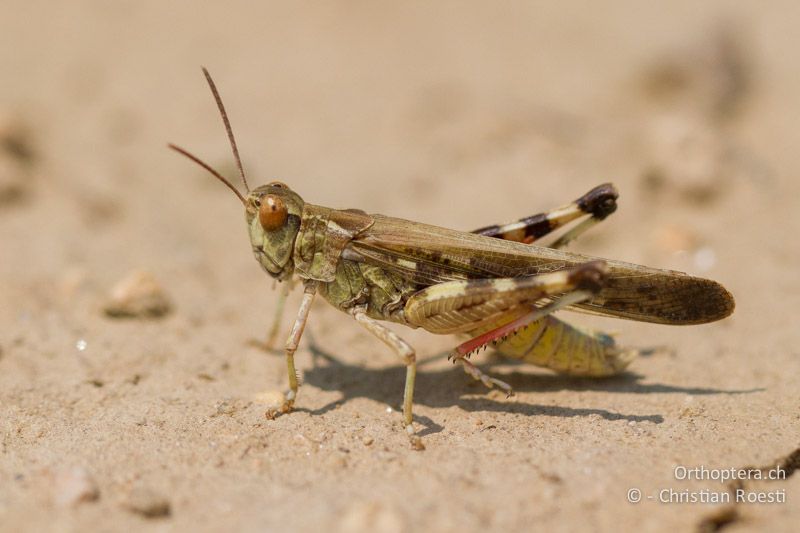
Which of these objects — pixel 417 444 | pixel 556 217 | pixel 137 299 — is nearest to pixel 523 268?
pixel 556 217

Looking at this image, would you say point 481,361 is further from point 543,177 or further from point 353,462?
point 543,177

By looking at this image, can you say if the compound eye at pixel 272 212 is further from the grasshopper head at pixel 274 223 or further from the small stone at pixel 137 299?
the small stone at pixel 137 299

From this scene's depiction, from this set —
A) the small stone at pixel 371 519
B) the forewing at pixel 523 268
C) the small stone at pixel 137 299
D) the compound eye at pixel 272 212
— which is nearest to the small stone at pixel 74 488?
the small stone at pixel 371 519

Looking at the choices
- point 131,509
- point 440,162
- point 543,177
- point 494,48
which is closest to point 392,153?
point 440,162

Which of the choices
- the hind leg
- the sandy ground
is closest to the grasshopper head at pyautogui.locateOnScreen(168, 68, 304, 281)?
the sandy ground

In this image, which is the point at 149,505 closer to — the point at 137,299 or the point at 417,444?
the point at 417,444

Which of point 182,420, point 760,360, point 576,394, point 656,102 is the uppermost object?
point 656,102
